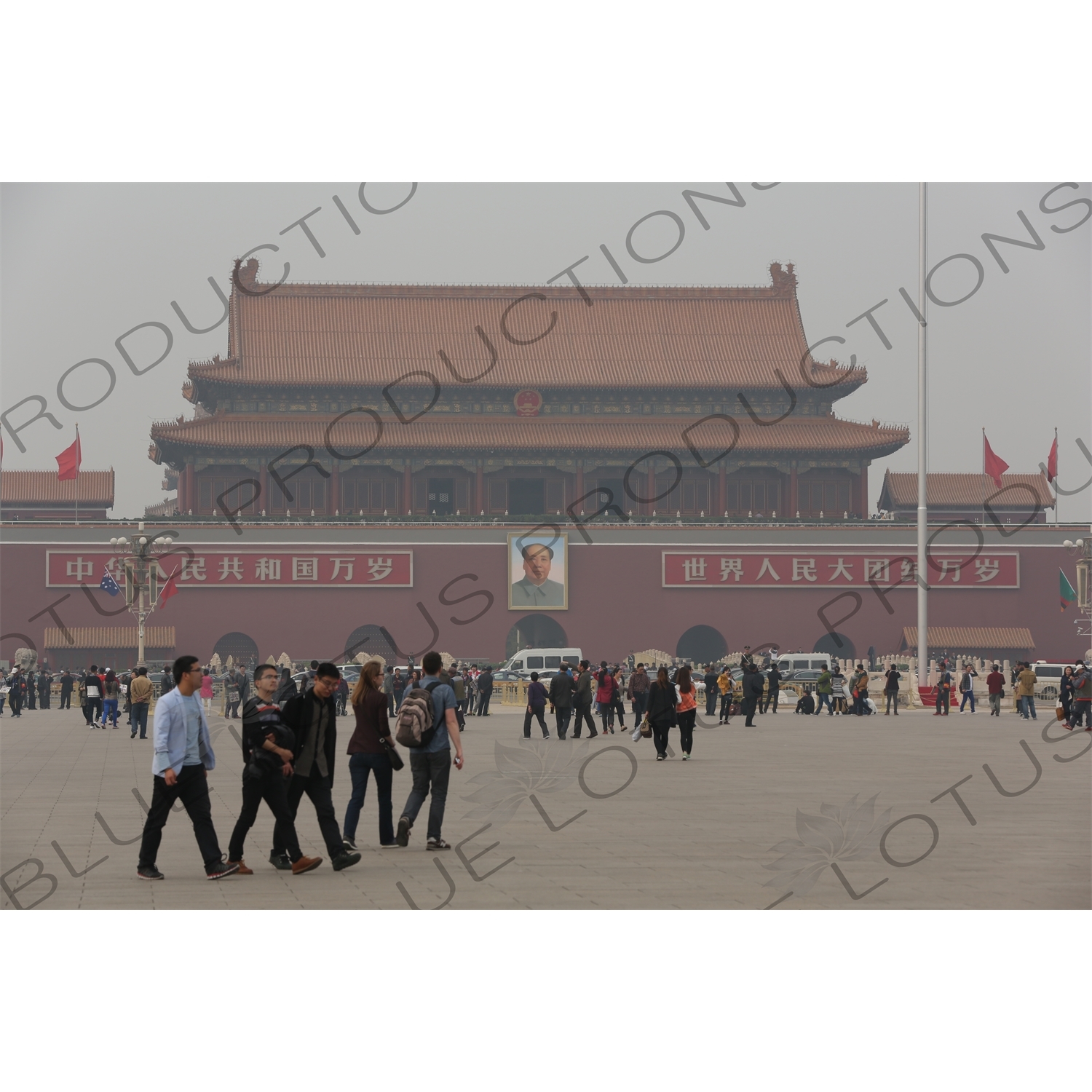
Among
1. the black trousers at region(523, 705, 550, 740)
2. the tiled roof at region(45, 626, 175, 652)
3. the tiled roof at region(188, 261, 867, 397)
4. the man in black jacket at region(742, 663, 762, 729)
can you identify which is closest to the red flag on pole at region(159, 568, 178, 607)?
the tiled roof at region(45, 626, 175, 652)

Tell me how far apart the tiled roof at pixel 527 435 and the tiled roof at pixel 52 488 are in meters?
4.79

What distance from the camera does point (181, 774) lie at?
27.2ft

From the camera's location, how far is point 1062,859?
8695mm

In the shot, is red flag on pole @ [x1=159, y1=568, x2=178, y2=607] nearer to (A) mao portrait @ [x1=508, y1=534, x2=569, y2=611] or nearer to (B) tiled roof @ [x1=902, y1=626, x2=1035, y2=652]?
(A) mao portrait @ [x1=508, y1=534, x2=569, y2=611]

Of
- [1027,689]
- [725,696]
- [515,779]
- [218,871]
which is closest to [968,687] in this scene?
[1027,689]

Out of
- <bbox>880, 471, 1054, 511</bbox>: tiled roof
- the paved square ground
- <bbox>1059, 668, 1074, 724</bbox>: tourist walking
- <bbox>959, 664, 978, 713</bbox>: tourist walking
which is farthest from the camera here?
<bbox>880, 471, 1054, 511</bbox>: tiled roof

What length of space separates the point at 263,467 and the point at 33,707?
36.4 ft

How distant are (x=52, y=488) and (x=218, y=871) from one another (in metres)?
39.4

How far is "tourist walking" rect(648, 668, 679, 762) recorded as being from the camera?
16594 millimetres

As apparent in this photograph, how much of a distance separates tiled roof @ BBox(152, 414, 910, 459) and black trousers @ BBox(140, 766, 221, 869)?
1324 inches

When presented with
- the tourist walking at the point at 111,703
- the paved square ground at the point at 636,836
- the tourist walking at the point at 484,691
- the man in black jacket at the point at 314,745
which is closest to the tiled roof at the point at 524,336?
the tourist walking at the point at 484,691

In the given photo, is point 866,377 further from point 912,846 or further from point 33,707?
point 912,846

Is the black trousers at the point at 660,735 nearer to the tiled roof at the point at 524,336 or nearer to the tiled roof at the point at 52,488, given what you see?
the tiled roof at the point at 524,336

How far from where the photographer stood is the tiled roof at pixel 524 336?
43.8 metres
